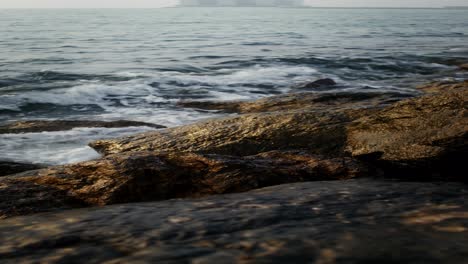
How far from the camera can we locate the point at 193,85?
59.7 feet

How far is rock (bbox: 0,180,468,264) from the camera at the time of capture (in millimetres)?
2309

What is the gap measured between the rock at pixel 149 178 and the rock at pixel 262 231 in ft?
2.22

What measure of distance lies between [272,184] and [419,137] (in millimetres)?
1738

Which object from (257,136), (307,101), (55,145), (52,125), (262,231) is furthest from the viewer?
(52,125)

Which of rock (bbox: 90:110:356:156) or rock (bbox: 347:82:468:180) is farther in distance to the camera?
rock (bbox: 90:110:356:156)

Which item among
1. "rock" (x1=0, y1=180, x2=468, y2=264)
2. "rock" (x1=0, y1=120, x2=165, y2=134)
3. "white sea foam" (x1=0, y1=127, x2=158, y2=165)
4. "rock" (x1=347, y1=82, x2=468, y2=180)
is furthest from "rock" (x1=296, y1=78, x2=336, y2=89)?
"rock" (x1=0, y1=180, x2=468, y2=264)

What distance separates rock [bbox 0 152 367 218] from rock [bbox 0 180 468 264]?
2.22 feet

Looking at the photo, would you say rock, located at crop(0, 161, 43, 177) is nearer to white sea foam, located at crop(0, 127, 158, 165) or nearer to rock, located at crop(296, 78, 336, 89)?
white sea foam, located at crop(0, 127, 158, 165)

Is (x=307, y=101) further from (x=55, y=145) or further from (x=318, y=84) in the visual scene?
(x=318, y=84)

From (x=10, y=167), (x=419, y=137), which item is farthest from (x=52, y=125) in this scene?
(x=419, y=137)

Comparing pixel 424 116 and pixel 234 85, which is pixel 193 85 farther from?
pixel 424 116

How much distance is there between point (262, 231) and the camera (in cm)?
269

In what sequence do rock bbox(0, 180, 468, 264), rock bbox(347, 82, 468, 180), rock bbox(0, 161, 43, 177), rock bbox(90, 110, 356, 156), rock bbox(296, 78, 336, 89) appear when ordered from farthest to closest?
1. rock bbox(296, 78, 336, 89)
2. rock bbox(0, 161, 43, 177)
3. rock bbox(90, 110, 356, 156)
4. rock bbox(347, 82, 468, 180)
5. rock bbox(0, 180, 468, 264)

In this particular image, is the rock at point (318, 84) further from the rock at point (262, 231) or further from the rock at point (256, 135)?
the rock at point (262, 231)
